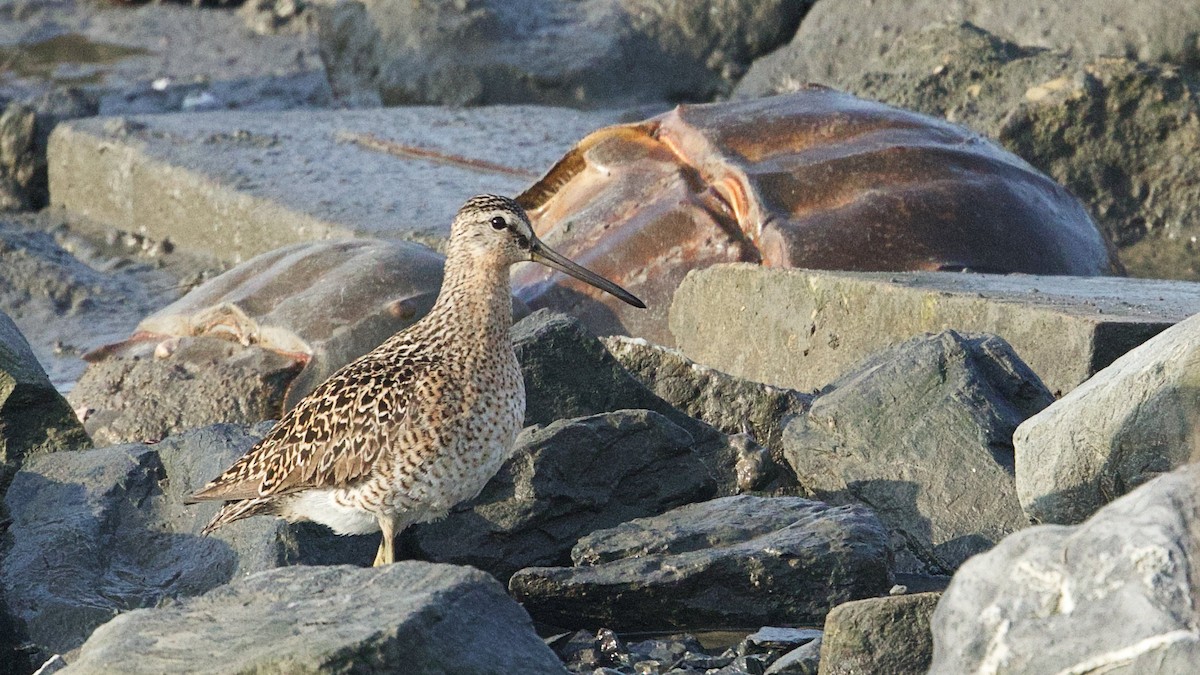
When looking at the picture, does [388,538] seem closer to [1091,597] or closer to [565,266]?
[565,266]

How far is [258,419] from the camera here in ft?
24.1

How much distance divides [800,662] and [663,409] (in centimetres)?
174

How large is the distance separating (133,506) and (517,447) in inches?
50.2

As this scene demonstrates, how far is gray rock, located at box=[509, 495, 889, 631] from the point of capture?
5.14 m

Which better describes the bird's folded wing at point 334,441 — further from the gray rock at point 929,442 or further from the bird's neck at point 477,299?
the gray rock at point 929,442

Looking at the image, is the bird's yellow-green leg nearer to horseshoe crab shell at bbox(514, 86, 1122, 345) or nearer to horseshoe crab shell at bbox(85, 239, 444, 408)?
horseshoe crab shell at bbox(85, 239, 444, 408)

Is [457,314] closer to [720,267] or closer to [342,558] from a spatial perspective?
[342,558]

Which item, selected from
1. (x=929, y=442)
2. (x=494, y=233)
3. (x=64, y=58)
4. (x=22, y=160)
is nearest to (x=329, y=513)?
(x=494, y=233)

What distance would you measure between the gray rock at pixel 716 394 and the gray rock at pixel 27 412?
6.59ft

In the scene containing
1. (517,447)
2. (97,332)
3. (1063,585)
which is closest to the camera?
(1063,585)

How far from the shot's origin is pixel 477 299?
5855mm

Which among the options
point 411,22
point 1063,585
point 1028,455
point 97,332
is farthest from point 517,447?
point 411,22

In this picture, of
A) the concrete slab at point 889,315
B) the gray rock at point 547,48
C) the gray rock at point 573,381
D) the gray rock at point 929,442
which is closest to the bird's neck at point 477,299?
the gray rock at point 573,381

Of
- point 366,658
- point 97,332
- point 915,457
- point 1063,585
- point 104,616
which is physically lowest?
point 97,332
